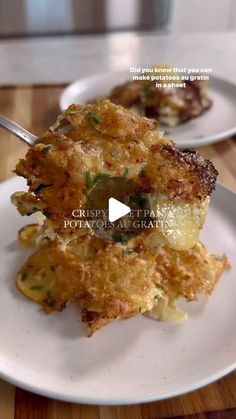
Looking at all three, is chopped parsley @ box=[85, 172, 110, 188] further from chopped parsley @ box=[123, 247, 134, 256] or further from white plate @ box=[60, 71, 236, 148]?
white plate @ box=[60, 71, 236, 148]

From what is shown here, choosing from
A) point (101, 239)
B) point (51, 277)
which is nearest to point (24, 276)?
point (51, 277)

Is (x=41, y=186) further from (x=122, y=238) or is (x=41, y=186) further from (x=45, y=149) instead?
(x=122, y=238)

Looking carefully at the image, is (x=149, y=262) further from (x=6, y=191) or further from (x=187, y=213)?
(x=6, y=191)

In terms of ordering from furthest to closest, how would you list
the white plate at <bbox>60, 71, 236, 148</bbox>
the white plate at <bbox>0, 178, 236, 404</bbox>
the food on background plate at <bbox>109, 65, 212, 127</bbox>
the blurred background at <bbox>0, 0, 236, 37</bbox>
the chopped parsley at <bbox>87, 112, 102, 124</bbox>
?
the blurred background at <bbox>0, 0, 236, 37</bbox> → the food on background plate at <bbox>109, 65, 212, 127</bbox> → the white plate at <bbox>60, 71, 236, 148</bbox> → the chopped parsley at <bbox>87, 112, 102, 124</bbox> → the white plate at <bbox>0, 178, 236, 404</bbox>

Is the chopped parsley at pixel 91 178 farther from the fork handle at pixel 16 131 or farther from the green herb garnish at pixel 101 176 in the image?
the fork handle at pixel 16 131

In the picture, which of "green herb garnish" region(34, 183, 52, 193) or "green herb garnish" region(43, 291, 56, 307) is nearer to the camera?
"green herb garnish" region(34, 183, 52, 193)

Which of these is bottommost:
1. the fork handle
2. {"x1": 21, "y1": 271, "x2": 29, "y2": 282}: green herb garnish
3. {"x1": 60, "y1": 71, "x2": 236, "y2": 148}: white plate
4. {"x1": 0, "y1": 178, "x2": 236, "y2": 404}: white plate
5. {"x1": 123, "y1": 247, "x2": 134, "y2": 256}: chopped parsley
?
{"x1": 60, "y1": 71, "x2": 236, "y2": 148}: white plate

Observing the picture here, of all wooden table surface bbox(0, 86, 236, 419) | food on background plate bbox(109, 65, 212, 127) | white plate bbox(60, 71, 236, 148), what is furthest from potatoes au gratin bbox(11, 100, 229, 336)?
food on background plate bbox(109, 65, 212, 127)
